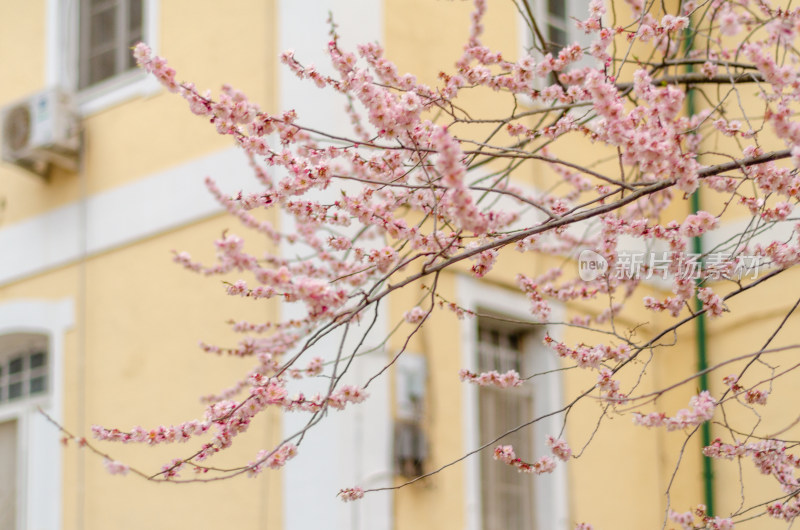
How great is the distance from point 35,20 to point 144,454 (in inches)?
122

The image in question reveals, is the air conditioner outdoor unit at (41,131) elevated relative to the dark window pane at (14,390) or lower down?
elevated

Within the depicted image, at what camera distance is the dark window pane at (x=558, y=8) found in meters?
8.33

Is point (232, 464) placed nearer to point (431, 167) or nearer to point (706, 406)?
point (431, 167)

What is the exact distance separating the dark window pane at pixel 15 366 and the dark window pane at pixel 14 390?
87 mm

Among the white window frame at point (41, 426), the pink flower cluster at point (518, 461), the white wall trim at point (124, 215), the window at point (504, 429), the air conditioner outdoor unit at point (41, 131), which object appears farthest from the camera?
the air conditioner outdoor unit at point (41, 131)

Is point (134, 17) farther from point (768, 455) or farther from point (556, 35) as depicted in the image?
point (768, 455)

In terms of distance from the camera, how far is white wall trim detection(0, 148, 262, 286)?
7.02m

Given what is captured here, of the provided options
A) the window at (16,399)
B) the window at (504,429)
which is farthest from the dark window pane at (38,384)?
the window at (504,429)

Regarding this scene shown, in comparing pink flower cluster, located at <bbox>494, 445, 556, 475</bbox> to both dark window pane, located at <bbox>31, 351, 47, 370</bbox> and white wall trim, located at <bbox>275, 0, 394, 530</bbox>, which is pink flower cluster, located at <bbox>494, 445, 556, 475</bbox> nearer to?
white wall trim, located at <bbox>275, 0, 394, 530</bbox>

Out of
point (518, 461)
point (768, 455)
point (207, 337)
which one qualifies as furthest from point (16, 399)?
point (768, 455)

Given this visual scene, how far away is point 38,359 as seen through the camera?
8.04 m

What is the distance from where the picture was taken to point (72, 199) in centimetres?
779

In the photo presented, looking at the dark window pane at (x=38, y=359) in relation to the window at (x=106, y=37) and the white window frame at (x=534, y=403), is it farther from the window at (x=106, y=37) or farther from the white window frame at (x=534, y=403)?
the white window frame at (x=534, y=403)

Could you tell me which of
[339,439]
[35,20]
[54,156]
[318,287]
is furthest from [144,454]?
[318,287]
